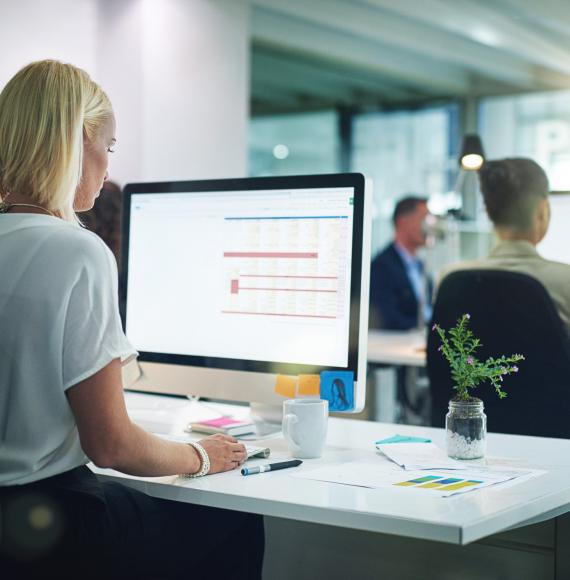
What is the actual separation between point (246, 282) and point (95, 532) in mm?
639

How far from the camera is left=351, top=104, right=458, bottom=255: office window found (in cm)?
885

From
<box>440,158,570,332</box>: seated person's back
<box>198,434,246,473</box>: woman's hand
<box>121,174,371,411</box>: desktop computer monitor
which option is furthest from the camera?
<box>440,158,570,332</box>: seated person's back

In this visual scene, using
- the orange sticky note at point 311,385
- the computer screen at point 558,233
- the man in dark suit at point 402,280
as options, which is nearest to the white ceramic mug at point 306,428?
the orange sticky note at point 311,385

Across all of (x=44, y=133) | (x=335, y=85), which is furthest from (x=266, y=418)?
(x=335, y=85)

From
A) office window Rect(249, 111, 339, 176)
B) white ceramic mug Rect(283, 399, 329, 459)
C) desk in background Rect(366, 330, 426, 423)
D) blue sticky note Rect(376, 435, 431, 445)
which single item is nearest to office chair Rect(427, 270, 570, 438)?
blue sticky note Rect(376, 435, 431, 445)

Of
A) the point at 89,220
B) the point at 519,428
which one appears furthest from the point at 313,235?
the point at 89,220

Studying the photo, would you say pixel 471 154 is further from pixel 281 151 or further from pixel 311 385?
pixel 281 151

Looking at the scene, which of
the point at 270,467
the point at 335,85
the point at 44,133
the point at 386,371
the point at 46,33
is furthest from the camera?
the point at 335,85

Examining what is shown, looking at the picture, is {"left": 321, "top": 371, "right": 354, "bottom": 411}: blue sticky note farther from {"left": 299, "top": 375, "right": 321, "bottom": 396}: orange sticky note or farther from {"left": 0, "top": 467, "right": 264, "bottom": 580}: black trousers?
{"left": 0, "top": 467, "right": 264, "bottom": 580}: black trousers

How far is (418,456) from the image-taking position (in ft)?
4.86

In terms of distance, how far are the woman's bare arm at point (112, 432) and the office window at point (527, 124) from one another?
7.39 m

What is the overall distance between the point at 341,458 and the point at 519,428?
74cm

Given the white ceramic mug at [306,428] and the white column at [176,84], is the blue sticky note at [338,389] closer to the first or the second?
the white ceramic mug at [306,428]

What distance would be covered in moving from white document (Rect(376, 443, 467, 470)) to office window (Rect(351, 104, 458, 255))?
7.39 m
